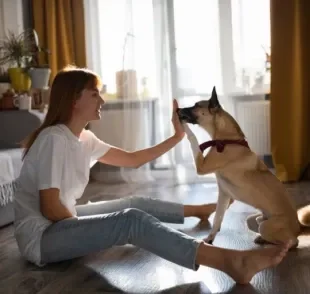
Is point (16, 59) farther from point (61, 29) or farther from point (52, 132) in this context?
point (52, 132)

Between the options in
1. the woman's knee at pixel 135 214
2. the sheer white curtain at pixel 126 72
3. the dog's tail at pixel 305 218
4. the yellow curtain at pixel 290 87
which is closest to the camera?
the woman's knee at pixel 135 214

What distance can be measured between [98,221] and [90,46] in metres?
2.89

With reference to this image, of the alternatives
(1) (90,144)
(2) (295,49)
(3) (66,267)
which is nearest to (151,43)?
(2) (295,49)

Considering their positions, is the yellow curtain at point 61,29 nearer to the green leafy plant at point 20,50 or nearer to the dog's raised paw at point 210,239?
the green leafy plant at point 20,50

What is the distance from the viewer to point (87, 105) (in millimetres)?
1832

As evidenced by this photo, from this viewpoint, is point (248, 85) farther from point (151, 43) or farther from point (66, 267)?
point (66, 267)

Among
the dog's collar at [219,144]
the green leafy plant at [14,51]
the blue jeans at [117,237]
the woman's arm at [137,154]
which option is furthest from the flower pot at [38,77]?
the blue jeans at [117,237]

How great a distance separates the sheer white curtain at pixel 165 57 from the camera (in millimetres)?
3920

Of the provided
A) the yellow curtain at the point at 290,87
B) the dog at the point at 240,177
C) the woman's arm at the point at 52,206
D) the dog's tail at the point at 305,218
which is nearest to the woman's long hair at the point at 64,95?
the woman's arm at the point at 52,206

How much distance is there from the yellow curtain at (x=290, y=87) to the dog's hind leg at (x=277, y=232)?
6.71 feet

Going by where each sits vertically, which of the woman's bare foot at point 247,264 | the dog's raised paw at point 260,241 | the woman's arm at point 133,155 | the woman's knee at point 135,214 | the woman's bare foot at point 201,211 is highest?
the woman's arm at point 133,155

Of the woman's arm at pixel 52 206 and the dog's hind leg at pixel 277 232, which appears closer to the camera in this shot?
the woman's arm at pixel 52 206

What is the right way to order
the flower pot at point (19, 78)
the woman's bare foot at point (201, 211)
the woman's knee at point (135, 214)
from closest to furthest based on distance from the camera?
the woman's knee at point (135, 214), the woman's bare foot at point (201, 211), the flower pot at point (19, 78)

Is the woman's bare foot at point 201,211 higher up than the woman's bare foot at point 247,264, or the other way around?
the woman's bare foot at point 247,264
